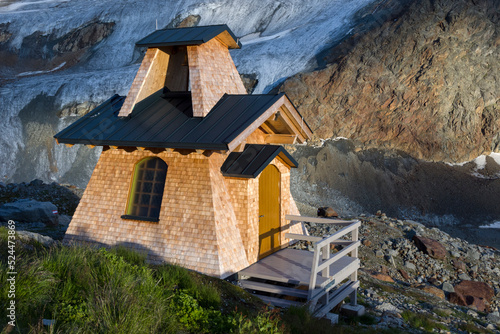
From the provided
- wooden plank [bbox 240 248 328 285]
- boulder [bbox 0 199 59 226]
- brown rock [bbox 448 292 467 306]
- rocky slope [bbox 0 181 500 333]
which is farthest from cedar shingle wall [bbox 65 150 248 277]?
brown rock [bbox 448 292 467 306]

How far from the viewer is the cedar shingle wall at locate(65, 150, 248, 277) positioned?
959cm

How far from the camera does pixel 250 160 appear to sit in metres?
10.3

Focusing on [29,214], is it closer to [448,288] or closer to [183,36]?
[183,36]

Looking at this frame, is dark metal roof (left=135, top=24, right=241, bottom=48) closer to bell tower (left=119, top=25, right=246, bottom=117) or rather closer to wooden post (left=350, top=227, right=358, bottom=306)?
bell tower (left=119, top=25, right=246, bottom=117)

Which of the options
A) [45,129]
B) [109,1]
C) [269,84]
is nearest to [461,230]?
[269,84]

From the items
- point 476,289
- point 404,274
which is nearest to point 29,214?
point 404,274

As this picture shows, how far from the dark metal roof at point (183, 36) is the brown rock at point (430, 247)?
12319 millimetres

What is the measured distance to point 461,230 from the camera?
1345 inches

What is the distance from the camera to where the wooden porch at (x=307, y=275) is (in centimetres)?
912

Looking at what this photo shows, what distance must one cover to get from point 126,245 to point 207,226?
6.58 feet

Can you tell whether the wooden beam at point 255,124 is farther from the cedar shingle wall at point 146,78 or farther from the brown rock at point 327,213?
the brown rock at point 327,213

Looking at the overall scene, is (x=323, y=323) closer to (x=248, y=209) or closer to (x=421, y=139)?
(x=248, y=209)

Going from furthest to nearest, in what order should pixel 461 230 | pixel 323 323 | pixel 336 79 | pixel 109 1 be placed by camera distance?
pixel 109 1 < pixel 336 79 < pixel 461 230 < pixel 323 323

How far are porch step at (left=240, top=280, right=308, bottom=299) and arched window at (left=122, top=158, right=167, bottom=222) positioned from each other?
8.30 feet
